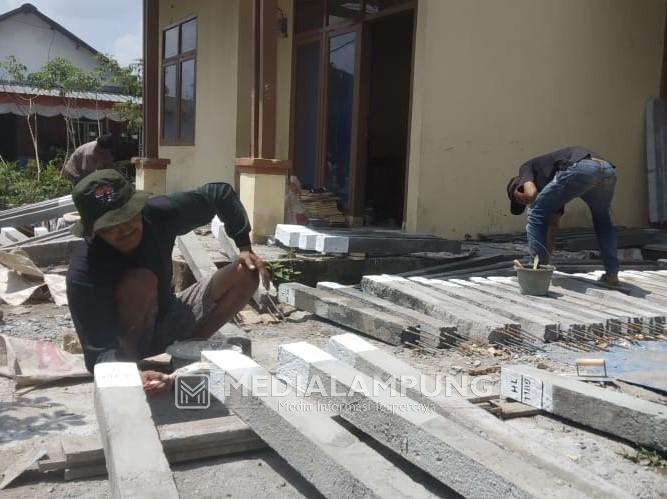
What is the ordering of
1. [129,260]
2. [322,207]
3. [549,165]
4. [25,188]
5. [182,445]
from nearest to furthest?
[182,445] < [129,260] < [549,165] < [322,207] < [25,188]

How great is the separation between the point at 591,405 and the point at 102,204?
2.15 m

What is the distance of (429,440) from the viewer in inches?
84.0

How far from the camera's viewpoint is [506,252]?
21.4 ft

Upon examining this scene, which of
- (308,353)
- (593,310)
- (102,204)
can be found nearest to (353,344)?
(308,353)

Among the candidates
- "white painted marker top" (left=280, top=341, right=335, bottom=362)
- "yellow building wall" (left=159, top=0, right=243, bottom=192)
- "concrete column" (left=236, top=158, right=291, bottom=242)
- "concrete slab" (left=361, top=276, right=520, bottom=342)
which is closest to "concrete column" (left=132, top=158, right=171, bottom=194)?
"yellow building wall" (left=159, top=0, right=243, bottom=192)

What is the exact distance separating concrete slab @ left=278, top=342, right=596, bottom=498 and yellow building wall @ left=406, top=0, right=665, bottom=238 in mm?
4715

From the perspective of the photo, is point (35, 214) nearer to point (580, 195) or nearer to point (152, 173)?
point (152, 173)

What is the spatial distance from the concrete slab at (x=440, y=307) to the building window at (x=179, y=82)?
706 cm

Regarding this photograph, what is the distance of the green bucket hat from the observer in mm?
2797

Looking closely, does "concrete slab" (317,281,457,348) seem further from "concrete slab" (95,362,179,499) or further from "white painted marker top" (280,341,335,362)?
"concrete slab" (95,362,179,499)

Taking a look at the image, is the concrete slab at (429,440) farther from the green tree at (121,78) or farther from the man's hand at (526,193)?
the green tree at (121,78)

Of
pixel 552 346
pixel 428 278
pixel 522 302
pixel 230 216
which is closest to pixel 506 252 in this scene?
pixel 428 278

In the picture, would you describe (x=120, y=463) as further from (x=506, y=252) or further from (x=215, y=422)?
(x=506, y=252)

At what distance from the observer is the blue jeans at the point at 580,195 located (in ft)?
16.5
